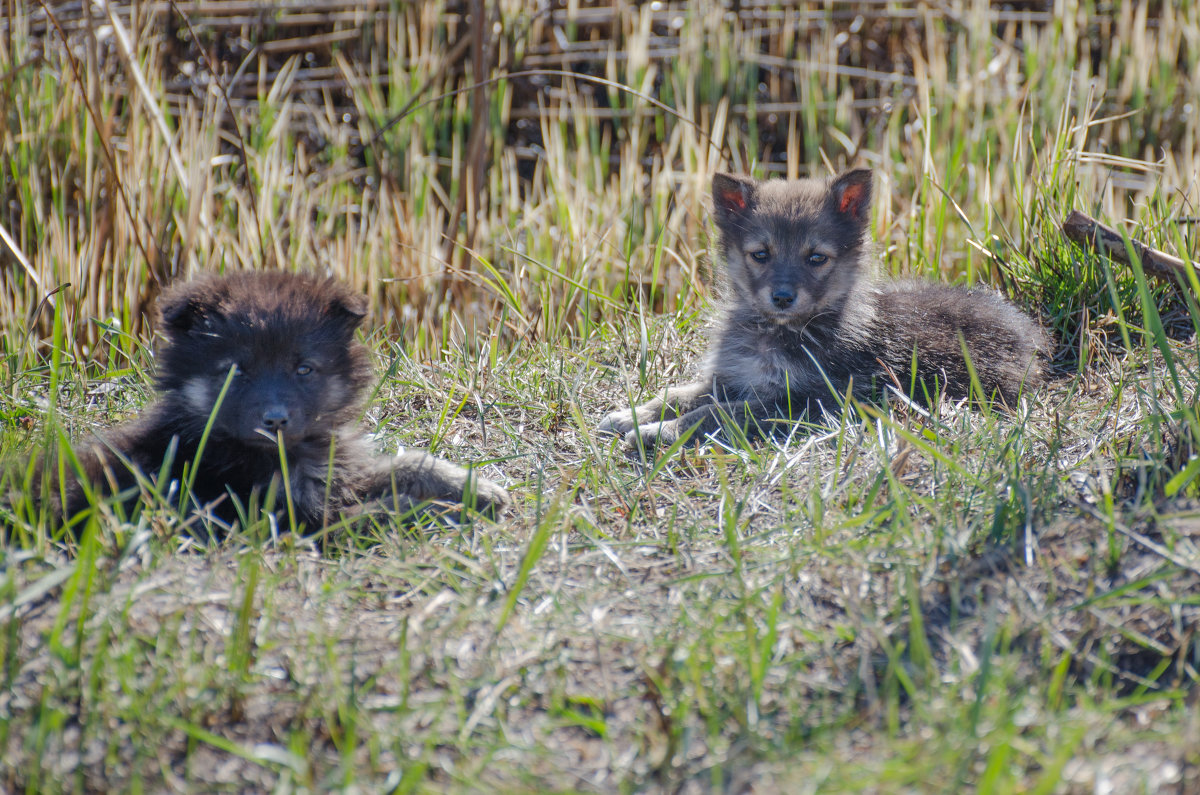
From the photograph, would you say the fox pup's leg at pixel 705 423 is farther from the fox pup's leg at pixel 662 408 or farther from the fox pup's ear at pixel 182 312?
the fox pup's ear at pixel 182 312

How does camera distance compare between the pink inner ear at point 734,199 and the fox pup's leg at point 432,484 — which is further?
the pink inner ear at point 734,199

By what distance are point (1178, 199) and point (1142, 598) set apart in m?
3.74


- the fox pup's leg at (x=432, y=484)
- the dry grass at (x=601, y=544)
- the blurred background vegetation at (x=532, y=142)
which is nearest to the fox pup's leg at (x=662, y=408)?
the dry grass at (x=601, y=544)

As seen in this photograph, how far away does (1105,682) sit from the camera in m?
2.09

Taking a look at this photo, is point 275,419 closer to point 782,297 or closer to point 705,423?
point 705,423

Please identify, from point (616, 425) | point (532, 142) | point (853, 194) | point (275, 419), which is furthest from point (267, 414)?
point (532, 142)

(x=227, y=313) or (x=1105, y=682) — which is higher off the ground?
(x=227, y=313)

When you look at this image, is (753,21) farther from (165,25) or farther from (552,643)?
(552,643)

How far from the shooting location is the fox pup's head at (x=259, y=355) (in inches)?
121

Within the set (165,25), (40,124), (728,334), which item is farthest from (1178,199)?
(165,25)

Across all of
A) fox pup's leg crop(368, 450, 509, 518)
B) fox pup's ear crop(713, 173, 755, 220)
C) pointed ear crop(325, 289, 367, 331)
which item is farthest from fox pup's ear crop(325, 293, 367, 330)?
fox pup's ear crop(713, 173, 755, 220)

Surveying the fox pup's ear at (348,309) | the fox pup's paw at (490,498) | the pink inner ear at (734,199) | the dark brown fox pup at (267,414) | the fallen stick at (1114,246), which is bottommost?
the fox pup's paw at (490,498)

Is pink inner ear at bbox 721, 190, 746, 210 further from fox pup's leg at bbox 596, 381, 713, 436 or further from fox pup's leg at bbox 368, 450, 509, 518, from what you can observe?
fox pup's leg at bbox 368, 450, 509, 518

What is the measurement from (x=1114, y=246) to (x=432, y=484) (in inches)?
115
